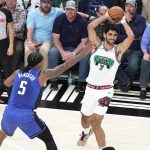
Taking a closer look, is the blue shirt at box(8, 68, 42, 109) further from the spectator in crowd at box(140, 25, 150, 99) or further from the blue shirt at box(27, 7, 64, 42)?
the blue shirt at box(27, 7, 64, 42)

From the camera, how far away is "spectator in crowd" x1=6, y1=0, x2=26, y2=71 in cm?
891

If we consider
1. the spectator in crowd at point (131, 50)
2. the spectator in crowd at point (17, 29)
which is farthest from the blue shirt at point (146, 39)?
the spectator in crowd at point (17, 29)

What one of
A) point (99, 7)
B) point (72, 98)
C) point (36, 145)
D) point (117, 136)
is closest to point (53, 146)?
point (36, 145)

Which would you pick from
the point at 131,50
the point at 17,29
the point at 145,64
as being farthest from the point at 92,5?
the point at 145,64

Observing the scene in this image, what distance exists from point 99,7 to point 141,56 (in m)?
1.33

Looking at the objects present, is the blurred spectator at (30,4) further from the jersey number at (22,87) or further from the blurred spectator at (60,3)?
the jersey number at (22,87)

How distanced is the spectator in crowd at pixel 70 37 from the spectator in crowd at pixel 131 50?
2.38ft

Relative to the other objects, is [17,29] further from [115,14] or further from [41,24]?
[115,14]

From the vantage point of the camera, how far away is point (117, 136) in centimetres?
681

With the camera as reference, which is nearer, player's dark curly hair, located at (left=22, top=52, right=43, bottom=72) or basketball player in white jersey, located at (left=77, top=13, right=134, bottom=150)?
player's dark curly hair, located at (left=22, top=52, right=43, bottom=72)

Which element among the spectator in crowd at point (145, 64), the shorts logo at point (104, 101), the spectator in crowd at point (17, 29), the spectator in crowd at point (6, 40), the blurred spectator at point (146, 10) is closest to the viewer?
the shorts logo at point (104, 101)

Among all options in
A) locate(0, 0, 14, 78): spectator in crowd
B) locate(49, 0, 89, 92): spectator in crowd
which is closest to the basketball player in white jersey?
locate(0, 0, 14, 78): spectator in crowd

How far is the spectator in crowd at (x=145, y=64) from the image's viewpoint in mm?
8484

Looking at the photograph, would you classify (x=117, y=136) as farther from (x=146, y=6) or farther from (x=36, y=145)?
(x=146, y=6)
